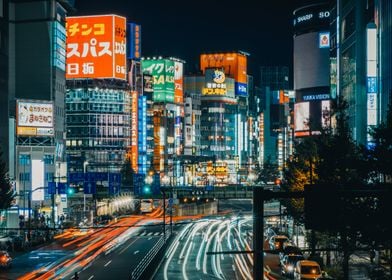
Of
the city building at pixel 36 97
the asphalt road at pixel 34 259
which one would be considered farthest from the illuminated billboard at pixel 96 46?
the asphalt road at pixel 34 259

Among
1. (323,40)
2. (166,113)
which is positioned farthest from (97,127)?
(323,40)

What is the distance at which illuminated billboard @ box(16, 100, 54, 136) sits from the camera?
277 ft

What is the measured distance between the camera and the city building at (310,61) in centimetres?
14612

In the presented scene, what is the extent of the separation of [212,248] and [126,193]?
4058 cm

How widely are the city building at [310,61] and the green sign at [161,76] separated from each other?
31125 mm

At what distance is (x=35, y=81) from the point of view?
3907 inches

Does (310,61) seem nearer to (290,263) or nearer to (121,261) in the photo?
(121,261)

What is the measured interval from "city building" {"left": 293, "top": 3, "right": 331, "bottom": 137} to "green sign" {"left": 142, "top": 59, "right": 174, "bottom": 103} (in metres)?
31.1

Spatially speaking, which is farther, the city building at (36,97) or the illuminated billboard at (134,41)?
the illuminated billboard at (134,41)

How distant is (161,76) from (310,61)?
126 ft

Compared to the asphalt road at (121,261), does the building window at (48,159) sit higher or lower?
higher

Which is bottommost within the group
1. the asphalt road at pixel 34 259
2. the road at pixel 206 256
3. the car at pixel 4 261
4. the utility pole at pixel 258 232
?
the road at pixel 206 256

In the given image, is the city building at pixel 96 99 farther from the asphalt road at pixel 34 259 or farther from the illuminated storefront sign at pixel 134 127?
the asphalt road at pixel 34 259

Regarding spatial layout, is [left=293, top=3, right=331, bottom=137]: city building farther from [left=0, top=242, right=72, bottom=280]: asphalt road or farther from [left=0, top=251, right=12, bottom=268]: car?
[left=0, top=251, right=12, bottom=268]: car
